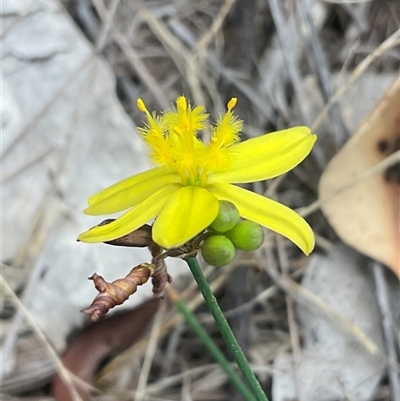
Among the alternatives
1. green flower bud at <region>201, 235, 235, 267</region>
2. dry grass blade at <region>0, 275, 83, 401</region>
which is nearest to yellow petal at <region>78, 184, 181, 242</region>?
green flower bud at <region>201, 235, 235, 267</region>

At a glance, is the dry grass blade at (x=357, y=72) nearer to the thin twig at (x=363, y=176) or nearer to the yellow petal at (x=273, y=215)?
the thin twig at (x=363, y=176)

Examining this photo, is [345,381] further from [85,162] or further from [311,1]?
[311,1]

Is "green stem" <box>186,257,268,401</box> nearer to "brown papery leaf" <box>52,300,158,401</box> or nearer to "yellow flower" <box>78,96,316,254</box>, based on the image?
"yellow flower" <box>78,96,316,254</box>

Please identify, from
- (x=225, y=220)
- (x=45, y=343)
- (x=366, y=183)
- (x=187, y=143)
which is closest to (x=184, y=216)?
(x=225, y=220)

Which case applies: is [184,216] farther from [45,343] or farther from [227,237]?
[45,343]

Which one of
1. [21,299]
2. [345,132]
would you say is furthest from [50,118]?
[345,132]

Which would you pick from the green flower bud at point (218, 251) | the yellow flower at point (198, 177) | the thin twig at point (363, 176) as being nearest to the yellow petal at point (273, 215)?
the yellow flower at point (198, 177)
